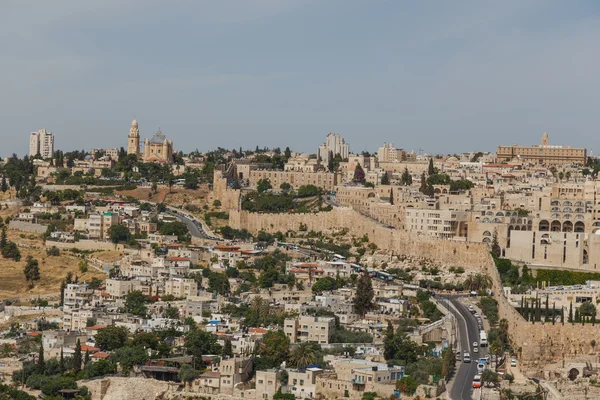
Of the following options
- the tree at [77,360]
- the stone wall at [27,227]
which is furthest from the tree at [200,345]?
the stone wall at [27,227]

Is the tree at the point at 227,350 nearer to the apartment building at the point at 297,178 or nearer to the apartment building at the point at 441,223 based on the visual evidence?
the apartment building at the point at 441,223

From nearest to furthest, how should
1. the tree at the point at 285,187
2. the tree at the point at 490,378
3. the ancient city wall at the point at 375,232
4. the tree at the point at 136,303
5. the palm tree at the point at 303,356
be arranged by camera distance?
1. the tree at the point at 490,378
2. the palm tree at the point at 303,356
3. the tree at the point at 136,303
4. the ancient city wall at the point at 375,232
5. the tree at the point at 285,187

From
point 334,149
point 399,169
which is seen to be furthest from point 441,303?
point 334,149

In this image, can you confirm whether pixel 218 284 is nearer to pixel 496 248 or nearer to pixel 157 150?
pixel 496 248

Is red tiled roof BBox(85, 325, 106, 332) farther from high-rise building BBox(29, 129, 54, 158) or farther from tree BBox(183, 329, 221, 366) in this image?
high-rise building BBox(29, 129, 54, 158)

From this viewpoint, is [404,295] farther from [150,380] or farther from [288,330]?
[150,380]

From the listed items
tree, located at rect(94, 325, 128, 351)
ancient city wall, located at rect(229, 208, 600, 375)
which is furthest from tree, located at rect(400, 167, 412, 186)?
tree, located at rect(94, 325, 128, 351)

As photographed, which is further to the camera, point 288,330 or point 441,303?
point 441,303
